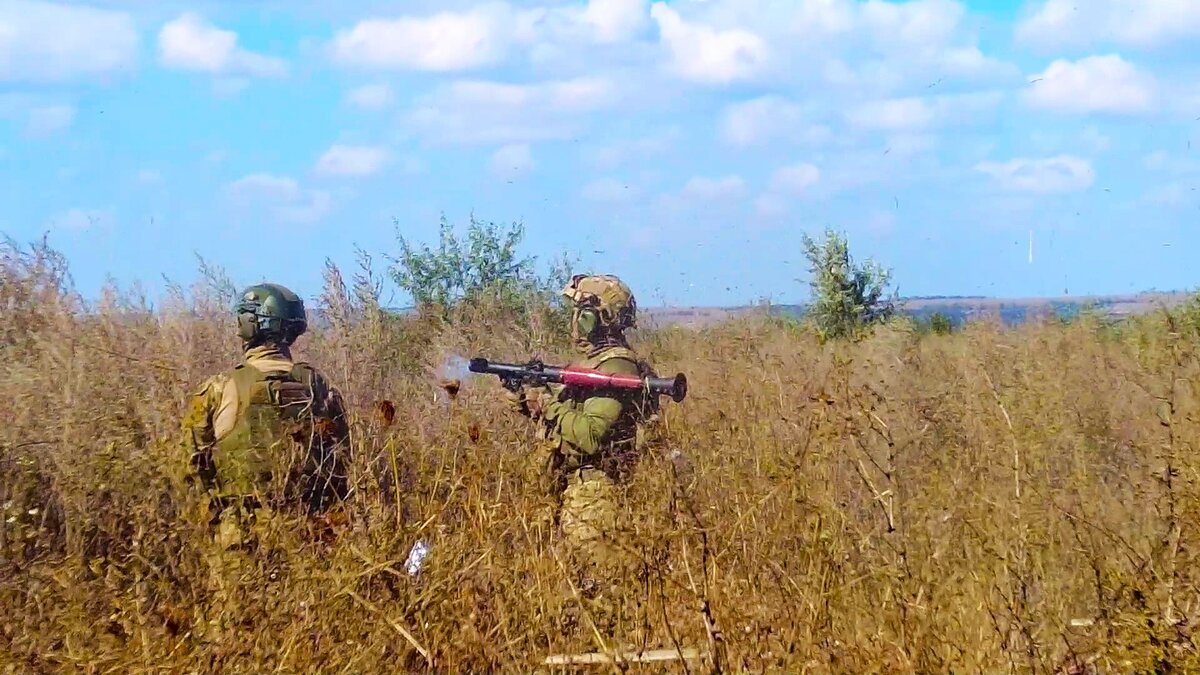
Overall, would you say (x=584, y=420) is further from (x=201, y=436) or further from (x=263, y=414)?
(x=201, y=436)

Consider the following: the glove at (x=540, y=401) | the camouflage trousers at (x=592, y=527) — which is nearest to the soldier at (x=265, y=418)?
the camouflage trousers at (x=592, y=527)

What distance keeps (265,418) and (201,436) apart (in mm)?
247

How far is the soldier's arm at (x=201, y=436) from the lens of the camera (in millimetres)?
4590

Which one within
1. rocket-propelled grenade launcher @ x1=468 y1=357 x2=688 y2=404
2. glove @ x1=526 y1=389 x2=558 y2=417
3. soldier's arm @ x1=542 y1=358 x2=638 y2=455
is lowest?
soldier's arm @ x1=542 y1=358 x2=638 y2=455

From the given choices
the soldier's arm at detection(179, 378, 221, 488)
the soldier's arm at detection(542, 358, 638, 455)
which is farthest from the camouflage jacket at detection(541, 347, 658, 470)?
the soldier's arm at detection(179, 378, 221, 488)

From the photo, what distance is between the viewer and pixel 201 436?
495cm

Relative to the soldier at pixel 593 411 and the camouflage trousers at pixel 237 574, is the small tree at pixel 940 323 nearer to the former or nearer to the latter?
the soldier at pixel 593 411

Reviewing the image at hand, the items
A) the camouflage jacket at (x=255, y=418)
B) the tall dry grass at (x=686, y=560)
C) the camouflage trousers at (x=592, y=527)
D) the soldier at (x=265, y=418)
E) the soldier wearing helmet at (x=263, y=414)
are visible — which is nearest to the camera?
the tall dry grass at (x=686, y=560)

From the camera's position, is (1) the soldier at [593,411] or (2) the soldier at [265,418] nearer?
(2) the soldier at [265,418]

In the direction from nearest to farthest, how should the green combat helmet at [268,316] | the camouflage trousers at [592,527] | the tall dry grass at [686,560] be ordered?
the tall dry grass at [686,560] → the camouflage trousers at [592,527] → the green combat helmet at [268,316]

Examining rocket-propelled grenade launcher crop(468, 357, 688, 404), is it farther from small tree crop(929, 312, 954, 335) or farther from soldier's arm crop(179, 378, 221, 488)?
small tree crop(929, 312, 954, 335)

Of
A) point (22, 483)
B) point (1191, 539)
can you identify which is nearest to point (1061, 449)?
point (1191, 539)

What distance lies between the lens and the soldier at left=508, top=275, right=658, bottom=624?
4.52 metres

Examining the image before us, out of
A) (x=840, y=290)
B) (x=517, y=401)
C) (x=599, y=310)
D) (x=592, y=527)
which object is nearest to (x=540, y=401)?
(x=517, y=401)
